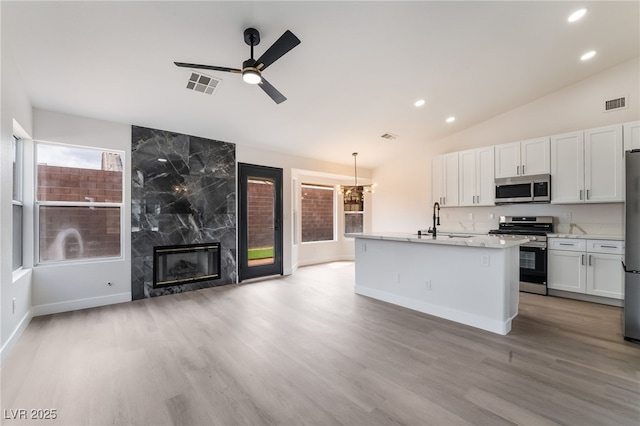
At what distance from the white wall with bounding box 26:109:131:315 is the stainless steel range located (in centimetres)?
613

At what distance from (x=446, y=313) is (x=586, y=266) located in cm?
249

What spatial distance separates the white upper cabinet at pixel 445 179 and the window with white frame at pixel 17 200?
684 cm

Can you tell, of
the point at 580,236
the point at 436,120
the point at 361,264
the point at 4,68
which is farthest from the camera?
the point at 436,120

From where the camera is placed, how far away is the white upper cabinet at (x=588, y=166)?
155 inches

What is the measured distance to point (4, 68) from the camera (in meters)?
2.40

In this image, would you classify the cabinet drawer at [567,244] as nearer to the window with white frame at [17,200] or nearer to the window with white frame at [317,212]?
the window with white frame at [317,212]

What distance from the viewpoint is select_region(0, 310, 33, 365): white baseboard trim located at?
7.94 ft

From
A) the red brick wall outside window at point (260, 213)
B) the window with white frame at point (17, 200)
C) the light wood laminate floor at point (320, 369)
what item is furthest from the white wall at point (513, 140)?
the window with white frame at point (17, 200)

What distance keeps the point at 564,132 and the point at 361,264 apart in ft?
13.8

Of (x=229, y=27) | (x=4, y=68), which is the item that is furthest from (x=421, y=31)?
(x=4, y=68)

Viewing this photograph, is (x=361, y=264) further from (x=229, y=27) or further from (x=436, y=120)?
(x=229, y=27)

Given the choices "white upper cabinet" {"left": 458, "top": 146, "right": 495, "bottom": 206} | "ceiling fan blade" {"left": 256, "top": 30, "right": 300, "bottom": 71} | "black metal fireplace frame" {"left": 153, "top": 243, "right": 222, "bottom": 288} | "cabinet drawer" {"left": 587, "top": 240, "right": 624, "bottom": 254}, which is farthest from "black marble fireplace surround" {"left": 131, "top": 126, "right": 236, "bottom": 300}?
"cabinet drawer" {"left": 587, "top": 240, "right": 624, "bottom": 254}

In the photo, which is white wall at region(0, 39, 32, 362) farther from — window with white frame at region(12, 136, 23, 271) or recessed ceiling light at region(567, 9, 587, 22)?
recessed ceiling light at region(567, 9, 587, 22)

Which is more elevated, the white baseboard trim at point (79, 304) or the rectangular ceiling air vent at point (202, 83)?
the rectangular ceiling air vent at point (202, 83)
